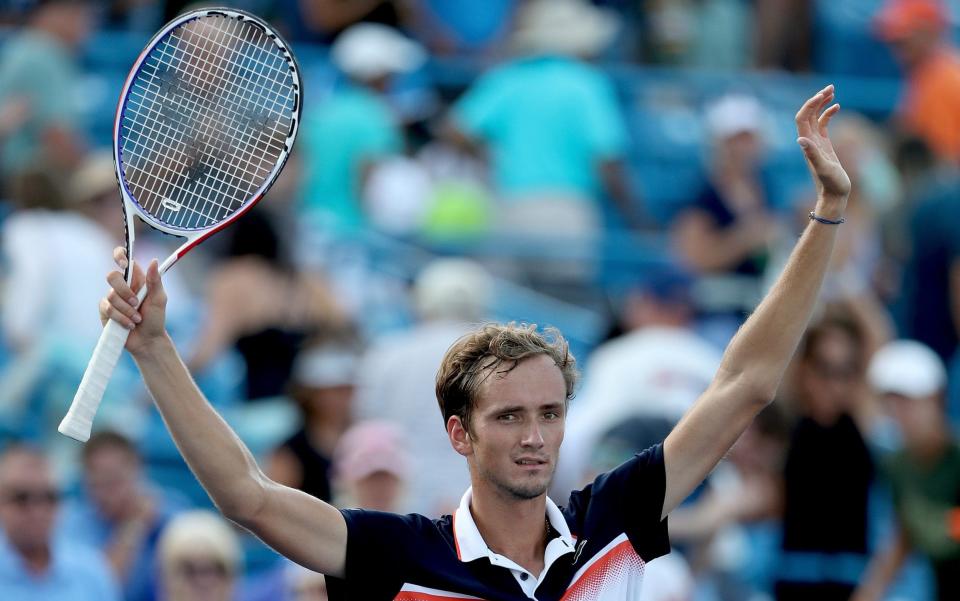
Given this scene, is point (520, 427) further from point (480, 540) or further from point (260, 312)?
point (260, 312)

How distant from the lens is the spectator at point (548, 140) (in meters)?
10.9

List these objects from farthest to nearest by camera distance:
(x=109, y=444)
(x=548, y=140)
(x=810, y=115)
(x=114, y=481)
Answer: (x=548, y=140), (x=109, y=444), (x=114, y=481), (x=810, y=115)

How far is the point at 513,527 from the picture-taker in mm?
3961

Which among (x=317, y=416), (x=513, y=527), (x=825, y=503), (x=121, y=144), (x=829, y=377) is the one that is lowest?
(x=513, y=527)

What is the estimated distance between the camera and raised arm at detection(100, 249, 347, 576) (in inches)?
148

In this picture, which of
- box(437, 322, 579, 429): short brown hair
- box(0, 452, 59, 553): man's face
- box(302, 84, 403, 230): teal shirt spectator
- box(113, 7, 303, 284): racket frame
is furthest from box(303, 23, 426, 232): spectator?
box(437, 322, 579, 429): short brown hair

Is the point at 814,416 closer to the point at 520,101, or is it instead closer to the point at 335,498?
the point at 335,498

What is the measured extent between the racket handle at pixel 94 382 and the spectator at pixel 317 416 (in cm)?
413

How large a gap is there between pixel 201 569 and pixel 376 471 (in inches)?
34.0

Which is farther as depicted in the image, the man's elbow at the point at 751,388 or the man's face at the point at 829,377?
the man's face at the point at 829,377

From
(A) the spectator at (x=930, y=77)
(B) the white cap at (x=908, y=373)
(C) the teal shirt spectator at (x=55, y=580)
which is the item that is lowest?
(C) the teal shirt spectator at (x=55, y=580)

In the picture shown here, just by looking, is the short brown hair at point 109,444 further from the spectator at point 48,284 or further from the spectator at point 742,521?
the spectator at point 742,521

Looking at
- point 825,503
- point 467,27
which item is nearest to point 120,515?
point 825,503

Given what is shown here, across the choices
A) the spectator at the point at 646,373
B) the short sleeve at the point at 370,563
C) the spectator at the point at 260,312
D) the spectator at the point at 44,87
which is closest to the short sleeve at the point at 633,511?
the short sleeve at the point at 370,563
